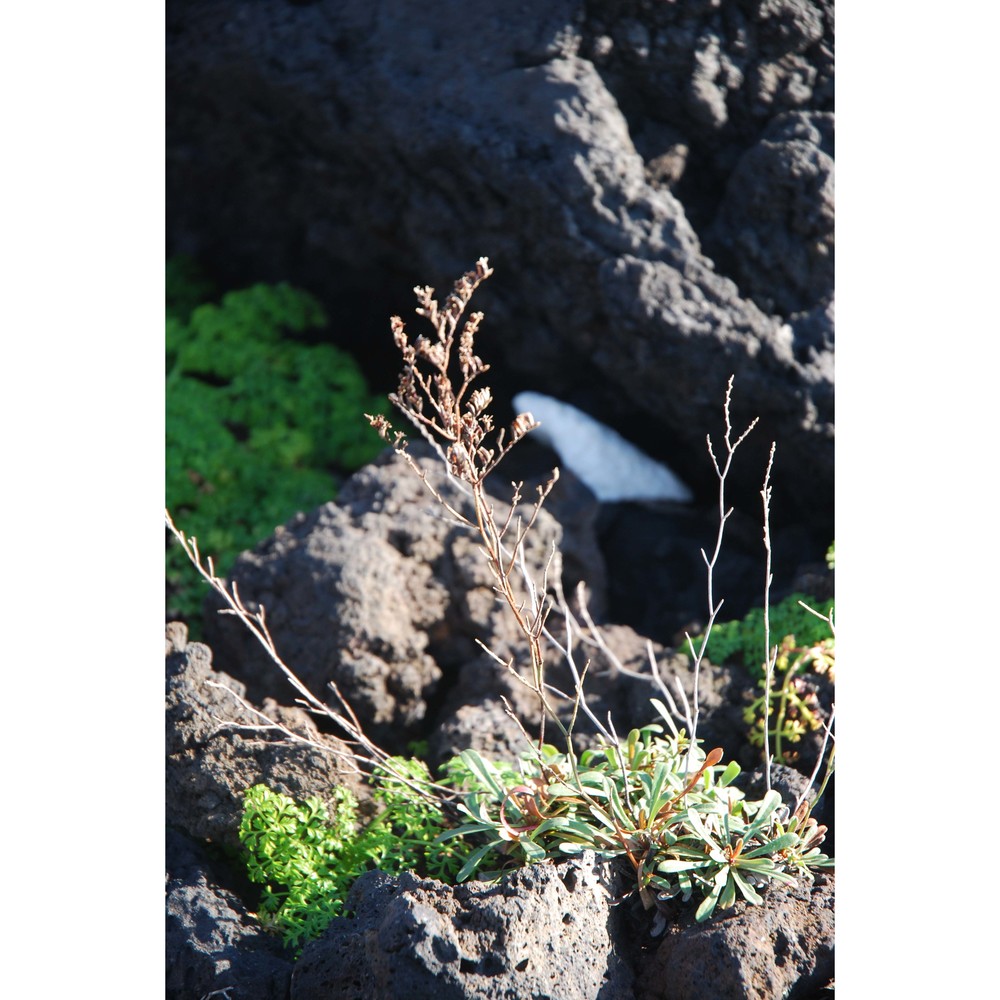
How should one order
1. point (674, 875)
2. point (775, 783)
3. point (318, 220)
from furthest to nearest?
point (318, 220) → point (775, 783) → point (674, 875)

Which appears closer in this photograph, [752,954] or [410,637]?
[752,954]

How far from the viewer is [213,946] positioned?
2506mm

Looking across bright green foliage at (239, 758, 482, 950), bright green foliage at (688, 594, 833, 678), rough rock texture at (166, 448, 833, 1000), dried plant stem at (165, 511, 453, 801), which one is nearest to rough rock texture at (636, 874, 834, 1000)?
rough rock texture at (166, 448, 833, 1000)

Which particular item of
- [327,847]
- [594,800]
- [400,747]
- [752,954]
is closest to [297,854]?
[327,847]

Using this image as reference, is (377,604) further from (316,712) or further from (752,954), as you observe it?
(752,954)

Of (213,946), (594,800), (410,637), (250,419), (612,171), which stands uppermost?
(612,171)

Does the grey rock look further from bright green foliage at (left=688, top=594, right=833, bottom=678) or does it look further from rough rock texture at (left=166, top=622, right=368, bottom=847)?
rough rock texture at (left=166, top=622, right=368, bottom=847)

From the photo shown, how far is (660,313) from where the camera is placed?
3.65 meters

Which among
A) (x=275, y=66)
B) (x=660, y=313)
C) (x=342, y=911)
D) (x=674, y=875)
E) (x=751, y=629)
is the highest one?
(x=275, y=66)

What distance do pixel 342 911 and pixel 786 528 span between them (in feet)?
7.12

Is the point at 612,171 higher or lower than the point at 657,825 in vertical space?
higher

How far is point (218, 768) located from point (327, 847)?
369 millimetres

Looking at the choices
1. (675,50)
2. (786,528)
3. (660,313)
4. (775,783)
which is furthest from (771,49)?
(775,783)
